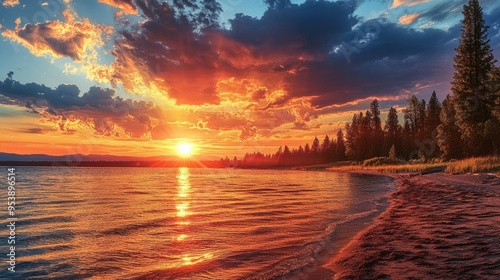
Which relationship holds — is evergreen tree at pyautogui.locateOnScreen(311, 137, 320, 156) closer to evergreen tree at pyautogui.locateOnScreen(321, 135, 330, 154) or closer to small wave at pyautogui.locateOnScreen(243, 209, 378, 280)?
evergreen tree at pyautogui.locateOnScreen(321, 135, 330, 154)

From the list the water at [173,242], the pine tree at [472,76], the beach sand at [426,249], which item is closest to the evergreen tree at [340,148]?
the pine tree at [472,76]

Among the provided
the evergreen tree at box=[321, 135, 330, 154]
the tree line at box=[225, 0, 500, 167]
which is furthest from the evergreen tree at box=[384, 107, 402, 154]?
the evergreen tree at box=[321, 135, 330, 154]

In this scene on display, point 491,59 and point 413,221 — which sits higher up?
point 491,59

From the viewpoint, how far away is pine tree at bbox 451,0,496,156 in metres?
54.5

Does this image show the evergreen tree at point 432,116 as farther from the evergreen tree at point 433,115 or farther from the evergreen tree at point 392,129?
the evergreen tree at point 392,129

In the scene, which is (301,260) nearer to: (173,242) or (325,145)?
(173,242)

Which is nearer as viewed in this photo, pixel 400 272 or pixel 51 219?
pixel 400 272

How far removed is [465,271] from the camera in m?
6.63

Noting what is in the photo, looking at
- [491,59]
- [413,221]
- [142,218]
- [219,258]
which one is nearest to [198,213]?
[142,218]

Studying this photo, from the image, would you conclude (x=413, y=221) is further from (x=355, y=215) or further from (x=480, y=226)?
(x=355, y=215)

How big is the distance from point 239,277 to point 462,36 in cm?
6632

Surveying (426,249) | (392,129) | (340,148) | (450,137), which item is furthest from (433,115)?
(426,249)

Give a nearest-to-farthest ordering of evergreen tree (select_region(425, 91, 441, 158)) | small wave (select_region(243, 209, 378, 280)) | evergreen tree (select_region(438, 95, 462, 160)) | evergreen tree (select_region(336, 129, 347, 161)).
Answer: small wave (select_region(243, 209, 378, 280))
evergreen tree (select_region(438, 95, 462, 160))
evergreen tree (select_region(425, 91, 441, 158))
evergreen tree (select_region(336, 129, 347, 161))

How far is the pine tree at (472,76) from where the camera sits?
5453 cm
